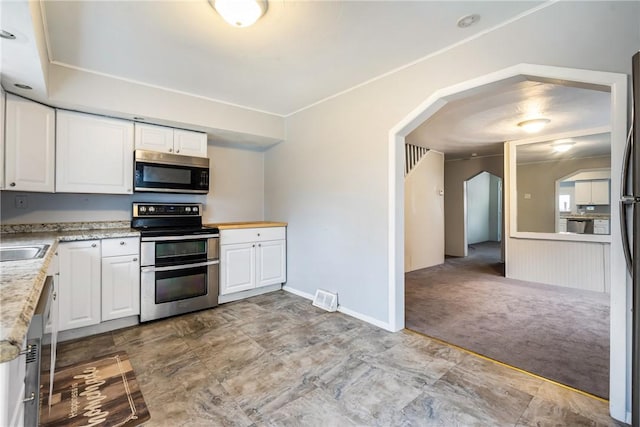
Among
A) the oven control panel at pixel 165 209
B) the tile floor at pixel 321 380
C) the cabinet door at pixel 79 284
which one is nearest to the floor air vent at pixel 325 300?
the tile floor at pixel 321 380

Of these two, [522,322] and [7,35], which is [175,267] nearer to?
[7,35]

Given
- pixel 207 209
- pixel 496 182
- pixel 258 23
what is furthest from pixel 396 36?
pixel 496 182

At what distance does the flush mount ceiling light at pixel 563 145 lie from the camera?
4449 mm

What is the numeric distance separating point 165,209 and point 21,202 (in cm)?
125

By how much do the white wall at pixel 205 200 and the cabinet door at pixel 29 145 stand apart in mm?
445

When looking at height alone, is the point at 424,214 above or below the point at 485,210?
below

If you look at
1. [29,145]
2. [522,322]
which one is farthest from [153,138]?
[522,322]

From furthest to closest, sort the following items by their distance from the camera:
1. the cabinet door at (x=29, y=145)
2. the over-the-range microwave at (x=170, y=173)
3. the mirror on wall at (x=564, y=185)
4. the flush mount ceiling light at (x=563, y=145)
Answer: the flush mount ceiling light at (x=563, y=145)
the mirror on wall at (x=564, y=185)
the over-the-range microwave at (x=170, y=173)
the cabinet door at (x=29, y=145)

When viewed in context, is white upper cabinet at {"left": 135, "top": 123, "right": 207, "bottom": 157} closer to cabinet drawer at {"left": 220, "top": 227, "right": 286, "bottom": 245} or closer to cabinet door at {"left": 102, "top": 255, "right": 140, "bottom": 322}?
cabinet drawer at {"left": 220, "top": 227, "right": 286, "bottom": 245}

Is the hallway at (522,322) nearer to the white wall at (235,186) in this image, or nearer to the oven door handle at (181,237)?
the oven door handle at (181,237)

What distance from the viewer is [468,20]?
1968 millimetres

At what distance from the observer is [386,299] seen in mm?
2865

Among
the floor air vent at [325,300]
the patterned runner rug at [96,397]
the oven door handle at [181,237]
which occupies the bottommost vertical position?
the patterned runner rug at [96,397]

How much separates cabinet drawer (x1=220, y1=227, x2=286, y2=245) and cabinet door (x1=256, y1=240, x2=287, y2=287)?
0.27 feet
